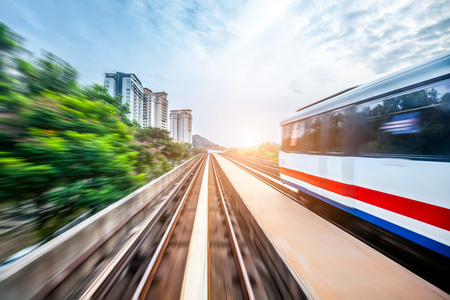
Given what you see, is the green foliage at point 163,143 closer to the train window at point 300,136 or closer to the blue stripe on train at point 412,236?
the train window at point 300,136

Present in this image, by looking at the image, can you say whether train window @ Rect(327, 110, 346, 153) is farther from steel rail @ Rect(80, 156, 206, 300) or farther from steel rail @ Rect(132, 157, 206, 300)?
steel rail @ Rect(80, 156, 206, 300)

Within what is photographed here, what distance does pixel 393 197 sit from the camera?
8.99 feet

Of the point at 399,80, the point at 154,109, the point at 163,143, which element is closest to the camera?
the point at 399,80

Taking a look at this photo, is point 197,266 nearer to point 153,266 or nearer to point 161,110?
point 153,266

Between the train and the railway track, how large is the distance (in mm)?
2226

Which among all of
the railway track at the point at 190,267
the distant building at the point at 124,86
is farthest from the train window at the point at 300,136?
the distant building at the point at 124,86

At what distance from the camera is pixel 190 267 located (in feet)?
9.46

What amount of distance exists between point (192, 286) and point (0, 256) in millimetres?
4216

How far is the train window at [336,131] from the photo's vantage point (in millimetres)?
3936

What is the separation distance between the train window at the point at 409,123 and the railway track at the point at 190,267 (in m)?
2.89

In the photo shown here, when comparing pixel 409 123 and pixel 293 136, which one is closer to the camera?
pixel 409 123

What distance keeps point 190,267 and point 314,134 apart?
194 inches

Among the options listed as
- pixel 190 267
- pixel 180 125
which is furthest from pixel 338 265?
pixel 180 125

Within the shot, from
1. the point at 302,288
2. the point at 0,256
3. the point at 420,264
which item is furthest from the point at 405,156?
the point at 0,256
